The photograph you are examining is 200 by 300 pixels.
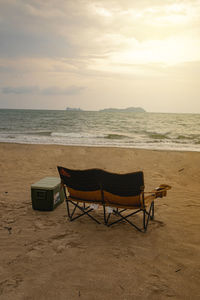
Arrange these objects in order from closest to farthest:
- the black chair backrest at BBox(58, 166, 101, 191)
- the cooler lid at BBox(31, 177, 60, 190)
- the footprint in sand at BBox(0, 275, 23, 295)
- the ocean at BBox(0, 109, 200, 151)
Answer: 1. the footprint in sand at BBox(0, 275, 23, 295)
2. the black chair backrest at BBox(58, 166, 101, 191)
3. the cooler lid at BBox(31, 177, 60, 190)
4. the ocean at BBox(0, 109, 200, 151)

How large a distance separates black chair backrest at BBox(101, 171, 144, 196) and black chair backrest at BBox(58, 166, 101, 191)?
14cm

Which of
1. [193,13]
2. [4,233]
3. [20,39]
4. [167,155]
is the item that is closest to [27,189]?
[4,233]

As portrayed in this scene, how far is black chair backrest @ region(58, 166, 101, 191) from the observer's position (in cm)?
374

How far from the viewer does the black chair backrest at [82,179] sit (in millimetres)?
3743

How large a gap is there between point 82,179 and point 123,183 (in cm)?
69

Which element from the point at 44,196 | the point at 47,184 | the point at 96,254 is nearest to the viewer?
the point at 96,254

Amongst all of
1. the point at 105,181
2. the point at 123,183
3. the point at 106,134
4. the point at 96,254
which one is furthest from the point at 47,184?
the point at 106,134

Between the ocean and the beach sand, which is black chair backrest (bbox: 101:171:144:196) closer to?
the beach sand

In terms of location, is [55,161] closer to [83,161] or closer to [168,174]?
[83,161]

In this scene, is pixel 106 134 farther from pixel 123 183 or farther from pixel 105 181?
pixel 123 183

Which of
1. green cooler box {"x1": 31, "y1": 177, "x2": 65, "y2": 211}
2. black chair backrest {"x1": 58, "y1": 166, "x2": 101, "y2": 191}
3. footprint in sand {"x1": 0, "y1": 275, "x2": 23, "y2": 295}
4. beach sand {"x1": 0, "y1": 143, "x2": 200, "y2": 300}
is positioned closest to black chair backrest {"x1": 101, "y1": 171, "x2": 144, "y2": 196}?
black chair backrest {"x1": 58, "y1": 166, "x2": 101, "y2": 191}

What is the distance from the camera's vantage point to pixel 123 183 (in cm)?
359

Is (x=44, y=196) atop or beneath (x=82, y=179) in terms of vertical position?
beneath

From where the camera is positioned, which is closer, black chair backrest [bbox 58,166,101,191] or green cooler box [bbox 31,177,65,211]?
black chair backrest [bbox 58,166,101,191]
